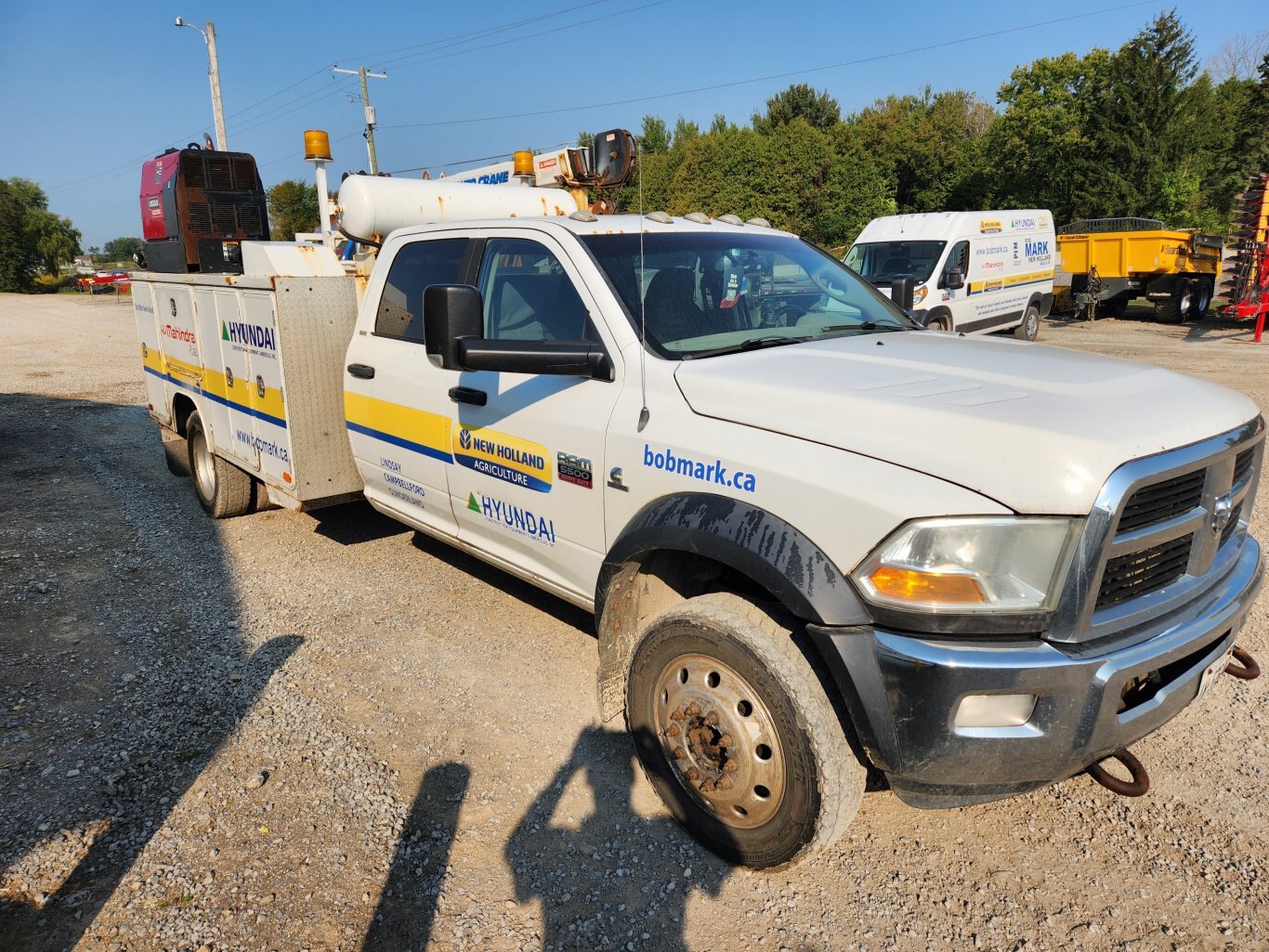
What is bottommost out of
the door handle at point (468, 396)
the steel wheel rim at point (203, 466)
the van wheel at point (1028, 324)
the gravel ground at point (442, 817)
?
the gravel ground at point (442, 817)

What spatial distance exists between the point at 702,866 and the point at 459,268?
272 centimetres

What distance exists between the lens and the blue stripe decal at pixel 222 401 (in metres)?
4.79

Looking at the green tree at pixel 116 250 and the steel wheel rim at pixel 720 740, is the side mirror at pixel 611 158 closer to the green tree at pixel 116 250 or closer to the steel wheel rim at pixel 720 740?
the steel wheel rim at pixel 720 740

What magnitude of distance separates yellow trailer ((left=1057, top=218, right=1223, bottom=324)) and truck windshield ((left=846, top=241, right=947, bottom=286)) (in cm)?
866

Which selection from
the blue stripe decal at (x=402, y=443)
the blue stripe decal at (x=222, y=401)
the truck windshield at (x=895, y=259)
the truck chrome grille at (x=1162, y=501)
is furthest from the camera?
the truck windshield at (x=895, y=259)

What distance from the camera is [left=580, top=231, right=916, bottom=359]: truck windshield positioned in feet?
10.4

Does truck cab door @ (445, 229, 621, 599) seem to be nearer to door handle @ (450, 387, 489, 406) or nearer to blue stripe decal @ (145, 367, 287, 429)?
door handle @ (450, 387, 489, 406)

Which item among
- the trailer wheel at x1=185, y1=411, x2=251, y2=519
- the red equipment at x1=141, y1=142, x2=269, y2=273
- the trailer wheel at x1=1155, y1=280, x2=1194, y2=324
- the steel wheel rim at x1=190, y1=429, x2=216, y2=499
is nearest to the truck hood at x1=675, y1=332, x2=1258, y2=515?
the trailer wheel at x1=185, y1=411, x2=251, y2=519

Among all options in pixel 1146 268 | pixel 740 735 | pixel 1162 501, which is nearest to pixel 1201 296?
pixel 1146 268

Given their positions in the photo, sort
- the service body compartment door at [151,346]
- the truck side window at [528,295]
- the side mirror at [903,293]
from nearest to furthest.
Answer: the truck side window at [528,295]
the side mirror at [903,293]
the service body compartment door at [151,346]

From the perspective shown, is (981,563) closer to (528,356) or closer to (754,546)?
(754,546)

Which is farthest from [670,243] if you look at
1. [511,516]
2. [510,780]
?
[510,780]

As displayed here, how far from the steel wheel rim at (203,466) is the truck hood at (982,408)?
15.3 ft

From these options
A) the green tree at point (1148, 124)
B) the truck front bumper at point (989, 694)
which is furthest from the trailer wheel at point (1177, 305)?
the truck front bumper at point (989, 694)
